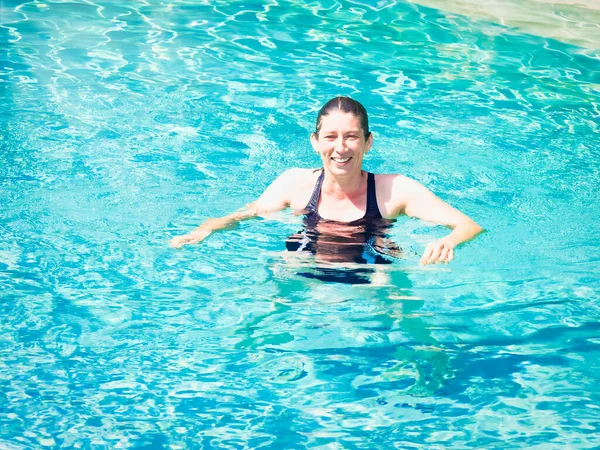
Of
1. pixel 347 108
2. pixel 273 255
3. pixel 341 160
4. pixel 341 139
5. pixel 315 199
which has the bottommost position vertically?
→ pixel 273 255

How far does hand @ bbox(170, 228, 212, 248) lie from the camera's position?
466 centimetres

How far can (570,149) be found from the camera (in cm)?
745

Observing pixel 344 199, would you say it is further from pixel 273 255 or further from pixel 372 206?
pixel 273 255

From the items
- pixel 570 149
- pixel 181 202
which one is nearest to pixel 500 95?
pixel 570 149

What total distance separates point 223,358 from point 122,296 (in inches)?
35.9

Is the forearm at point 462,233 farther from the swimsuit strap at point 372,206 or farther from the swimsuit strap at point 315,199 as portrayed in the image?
the swimsuit strap at point 315,199

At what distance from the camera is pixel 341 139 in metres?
4.84

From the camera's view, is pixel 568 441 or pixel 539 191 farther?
pixel 539 191

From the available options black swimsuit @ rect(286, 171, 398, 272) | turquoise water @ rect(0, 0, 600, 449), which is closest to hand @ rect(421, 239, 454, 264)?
turquoise water @ rect(0, 0, 600, 449)

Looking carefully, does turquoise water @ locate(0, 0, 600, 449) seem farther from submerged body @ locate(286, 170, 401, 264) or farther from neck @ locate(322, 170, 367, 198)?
neck @ locate(322, 170, 367, 198)

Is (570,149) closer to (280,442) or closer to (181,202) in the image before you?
(181,202)

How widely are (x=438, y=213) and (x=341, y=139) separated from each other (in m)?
0.69

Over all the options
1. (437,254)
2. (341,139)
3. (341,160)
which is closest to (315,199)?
(341,160)

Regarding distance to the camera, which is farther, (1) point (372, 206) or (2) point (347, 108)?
(1) point (372, 206)
